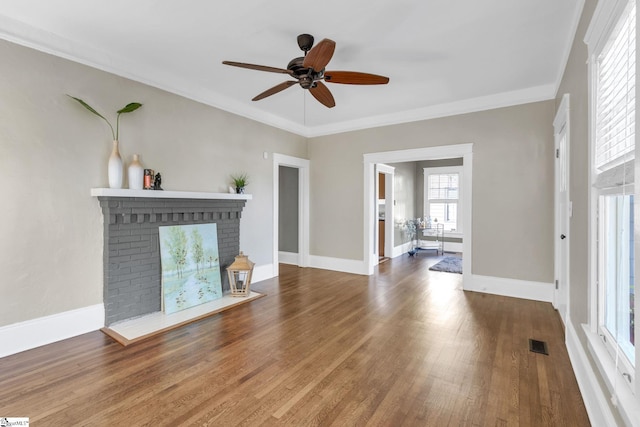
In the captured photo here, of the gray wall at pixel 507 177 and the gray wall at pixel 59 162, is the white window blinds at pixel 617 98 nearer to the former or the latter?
the gray wall at pixel 507 177

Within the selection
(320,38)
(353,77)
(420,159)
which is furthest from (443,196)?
(320,38)

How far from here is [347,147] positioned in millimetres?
5543

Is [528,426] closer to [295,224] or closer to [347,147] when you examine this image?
[347,147]

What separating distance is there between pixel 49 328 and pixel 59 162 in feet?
4.95

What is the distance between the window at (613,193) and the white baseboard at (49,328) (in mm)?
3924

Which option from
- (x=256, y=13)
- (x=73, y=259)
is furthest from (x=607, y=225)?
(x=73, y=259)

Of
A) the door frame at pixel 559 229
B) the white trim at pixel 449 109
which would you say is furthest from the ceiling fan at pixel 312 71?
the white trim at pixel 449 109

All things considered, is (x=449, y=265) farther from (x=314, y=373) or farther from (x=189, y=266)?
(x=189, y=266)

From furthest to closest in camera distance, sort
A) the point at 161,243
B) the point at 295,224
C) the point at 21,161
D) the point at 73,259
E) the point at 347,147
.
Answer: the point at 295,224, the point at 347,147, the point at 161,243, the point at 73,259, the point at 21,161

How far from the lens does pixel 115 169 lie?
3023 mm

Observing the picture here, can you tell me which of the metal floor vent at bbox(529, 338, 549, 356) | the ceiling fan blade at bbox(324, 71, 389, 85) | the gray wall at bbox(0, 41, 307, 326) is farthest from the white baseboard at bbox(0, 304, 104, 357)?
the metal floor vent at bbox(529, 338, 549, 356)

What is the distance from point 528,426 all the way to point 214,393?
1.89 metres

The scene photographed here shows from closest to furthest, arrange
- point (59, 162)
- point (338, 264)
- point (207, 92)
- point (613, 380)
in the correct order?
1. point (613, 380)
2. point (59, 162)
3. point (207, 92)
4. point (338, 264)

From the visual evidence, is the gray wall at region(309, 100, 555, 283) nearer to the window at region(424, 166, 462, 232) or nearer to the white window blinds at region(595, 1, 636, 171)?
the white window blinds at region(595, 1, 636, 171)
